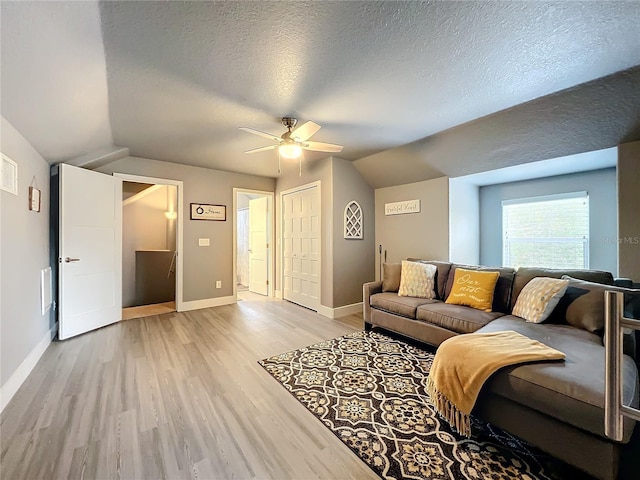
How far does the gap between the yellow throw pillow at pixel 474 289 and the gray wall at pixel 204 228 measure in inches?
146

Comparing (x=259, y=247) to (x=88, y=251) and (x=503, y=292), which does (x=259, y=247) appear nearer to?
(x=88, y=251)

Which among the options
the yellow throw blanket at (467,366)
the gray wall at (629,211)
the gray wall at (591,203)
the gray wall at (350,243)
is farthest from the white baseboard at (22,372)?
the gray wall at (591,203)

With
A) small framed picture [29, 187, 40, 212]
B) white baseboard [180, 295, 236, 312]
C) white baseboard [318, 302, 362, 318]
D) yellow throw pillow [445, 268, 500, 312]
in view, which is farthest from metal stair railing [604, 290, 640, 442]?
white baseboard [180, 295, 236, 312]

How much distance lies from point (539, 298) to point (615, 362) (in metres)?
1.66

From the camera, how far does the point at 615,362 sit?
93cm

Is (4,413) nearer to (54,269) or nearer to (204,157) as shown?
(54,269)

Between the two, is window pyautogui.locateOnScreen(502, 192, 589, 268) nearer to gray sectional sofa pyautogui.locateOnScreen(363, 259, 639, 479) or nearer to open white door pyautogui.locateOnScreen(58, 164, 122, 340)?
gray sectional sofa pyautogui.locateOnScreen(363, 259, 639, 479)

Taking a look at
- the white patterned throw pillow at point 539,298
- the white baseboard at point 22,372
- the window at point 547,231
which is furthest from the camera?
the window at point 547,231

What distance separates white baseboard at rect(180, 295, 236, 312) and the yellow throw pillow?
143 inches

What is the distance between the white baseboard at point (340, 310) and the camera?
4.10 metres

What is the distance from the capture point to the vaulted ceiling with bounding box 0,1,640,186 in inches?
55.9

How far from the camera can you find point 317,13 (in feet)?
4.68

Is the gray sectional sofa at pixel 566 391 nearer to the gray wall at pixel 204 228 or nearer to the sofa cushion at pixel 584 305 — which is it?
the sofa cushion at pixel 584 305

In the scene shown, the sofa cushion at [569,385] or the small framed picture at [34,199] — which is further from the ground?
the small framed picture at [34,199]
